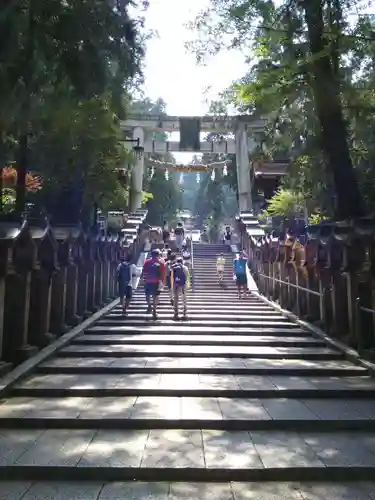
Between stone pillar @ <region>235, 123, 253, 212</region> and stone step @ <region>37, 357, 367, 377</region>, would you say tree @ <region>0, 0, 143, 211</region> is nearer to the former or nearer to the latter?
stone step @ <region>37, 357, 367, 377</region>

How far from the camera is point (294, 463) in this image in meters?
3.54

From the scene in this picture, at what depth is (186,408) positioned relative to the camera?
471cm

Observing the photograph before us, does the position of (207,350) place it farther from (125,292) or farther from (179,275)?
(125,292)

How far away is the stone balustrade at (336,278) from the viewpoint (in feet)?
22.3

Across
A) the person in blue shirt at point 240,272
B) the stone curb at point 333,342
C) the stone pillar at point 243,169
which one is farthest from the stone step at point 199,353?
the stone pillar at point 243,169

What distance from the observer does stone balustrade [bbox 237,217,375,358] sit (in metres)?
6.79

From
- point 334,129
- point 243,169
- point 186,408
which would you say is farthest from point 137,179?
point 186,408

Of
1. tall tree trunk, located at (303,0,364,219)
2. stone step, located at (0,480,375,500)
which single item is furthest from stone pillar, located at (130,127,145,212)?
stone step, located at (0,480,375,500)

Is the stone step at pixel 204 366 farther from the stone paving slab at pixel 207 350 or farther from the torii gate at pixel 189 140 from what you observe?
the torii gate at pixel 189 140

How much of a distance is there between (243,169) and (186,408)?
23650 millimetres

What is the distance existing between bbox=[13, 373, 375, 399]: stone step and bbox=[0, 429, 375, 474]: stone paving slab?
949 mm

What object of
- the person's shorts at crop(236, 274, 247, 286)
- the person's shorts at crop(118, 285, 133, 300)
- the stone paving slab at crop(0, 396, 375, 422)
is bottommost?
the stone paving slab at crop(0, 396, 375, 422)

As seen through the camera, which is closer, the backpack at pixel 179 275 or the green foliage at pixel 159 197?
the backpack at pixel 179 275

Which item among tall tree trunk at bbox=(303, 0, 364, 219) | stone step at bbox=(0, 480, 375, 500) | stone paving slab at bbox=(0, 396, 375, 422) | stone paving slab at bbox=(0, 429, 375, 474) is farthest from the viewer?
tall tree trunk at bbox=(303, 0, 364, 219)
